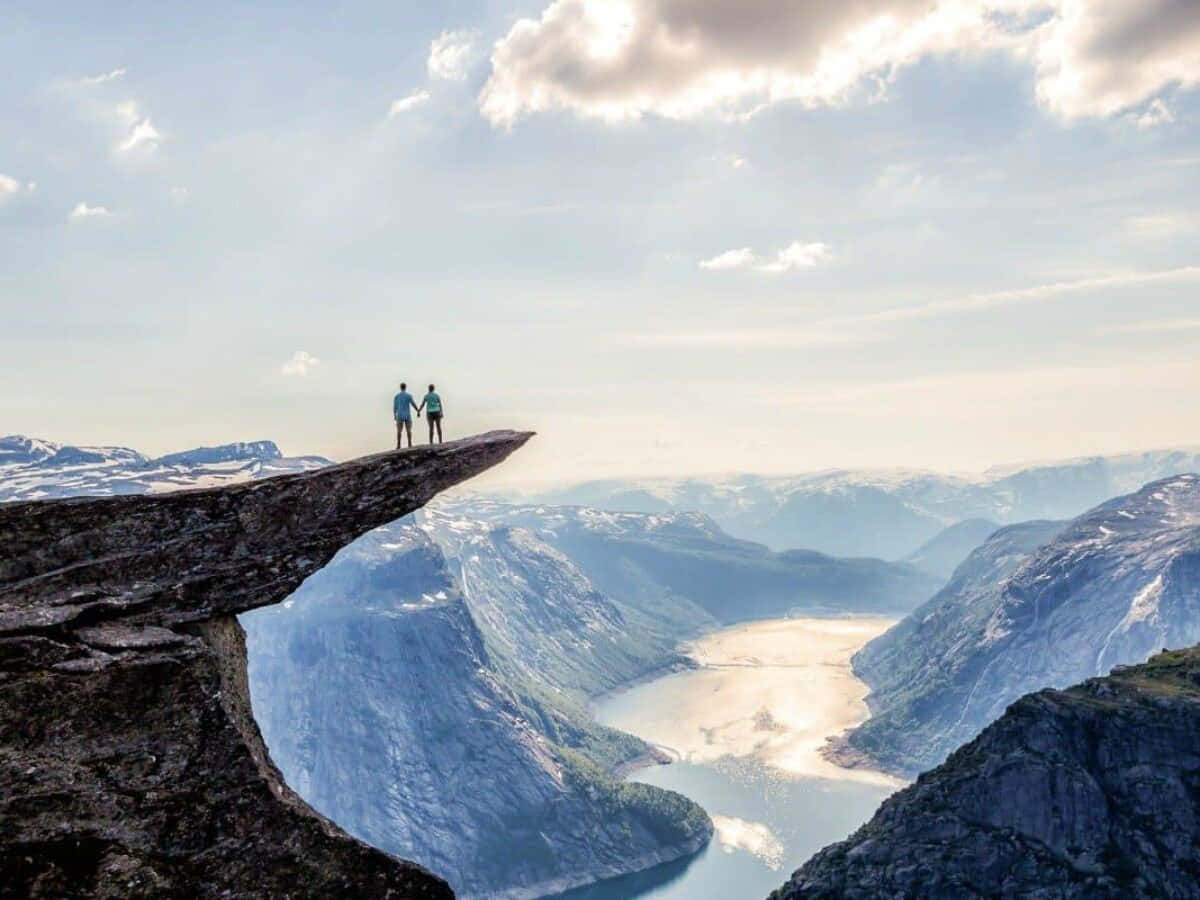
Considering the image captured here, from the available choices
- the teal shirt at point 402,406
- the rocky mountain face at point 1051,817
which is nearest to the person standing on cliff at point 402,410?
the teal shirt at point 402,406

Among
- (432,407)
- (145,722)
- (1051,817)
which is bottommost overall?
(1051,817)

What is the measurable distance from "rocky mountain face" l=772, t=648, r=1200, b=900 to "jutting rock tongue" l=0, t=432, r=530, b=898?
161 metres

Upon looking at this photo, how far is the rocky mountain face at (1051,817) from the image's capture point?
534 feet

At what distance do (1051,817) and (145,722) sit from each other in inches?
7569

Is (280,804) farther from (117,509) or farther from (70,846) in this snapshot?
(117,509)

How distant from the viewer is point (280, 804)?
26.9 metres

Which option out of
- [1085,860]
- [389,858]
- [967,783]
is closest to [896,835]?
[967,783]

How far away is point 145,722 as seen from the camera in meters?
26.9

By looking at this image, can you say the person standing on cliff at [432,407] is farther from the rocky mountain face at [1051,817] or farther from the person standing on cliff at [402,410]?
the rocky mountain face at [1051,817]

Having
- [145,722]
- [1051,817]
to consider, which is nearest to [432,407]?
[145,722]

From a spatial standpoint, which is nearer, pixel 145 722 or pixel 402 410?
pixel 145 722

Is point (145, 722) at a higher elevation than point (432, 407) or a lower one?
lower

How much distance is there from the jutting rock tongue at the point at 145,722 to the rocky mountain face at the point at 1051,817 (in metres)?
161

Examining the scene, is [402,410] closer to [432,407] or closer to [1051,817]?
[432,407]
